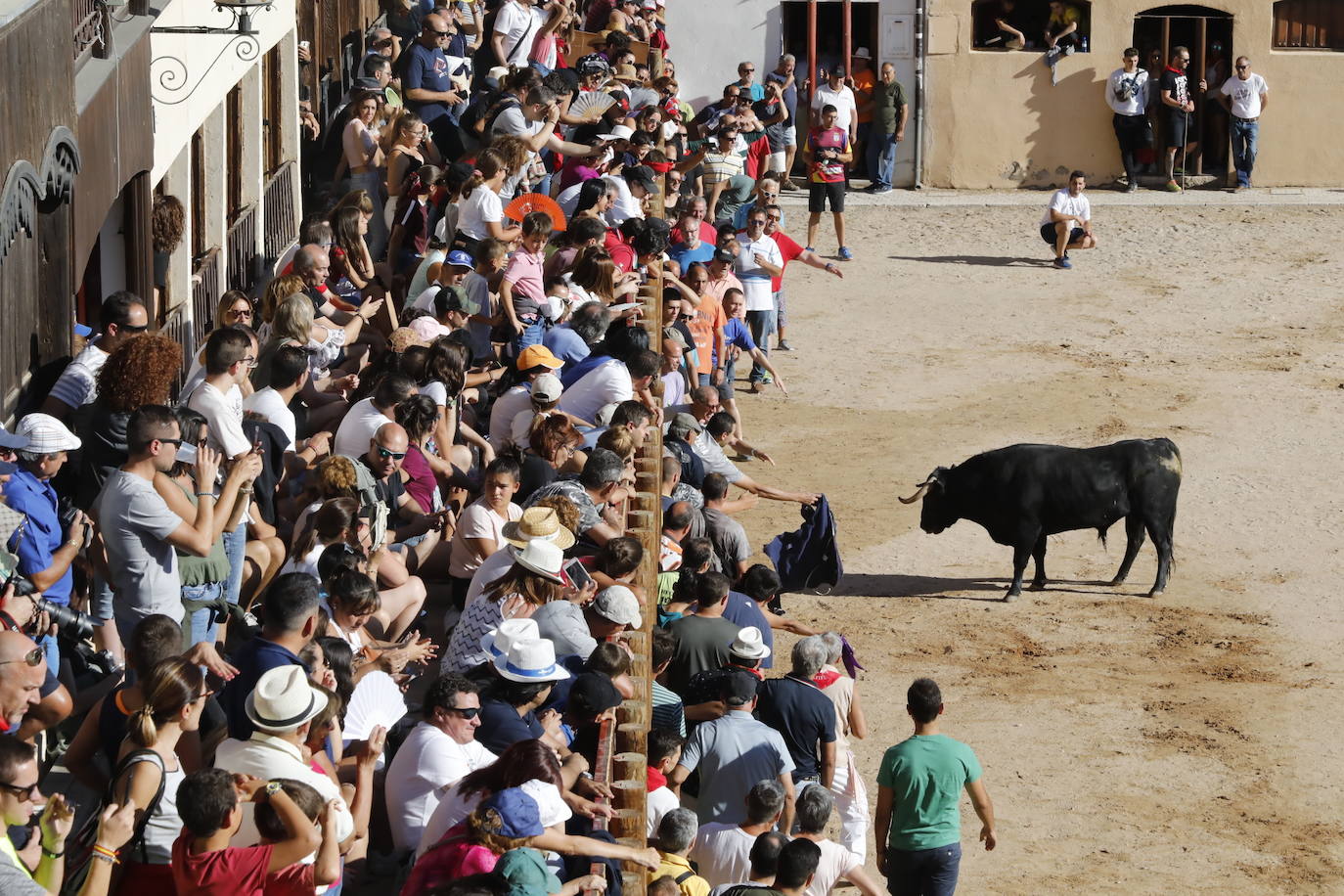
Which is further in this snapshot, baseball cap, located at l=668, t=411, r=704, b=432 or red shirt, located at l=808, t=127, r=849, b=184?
red shirt, located at l=808, t=127, r=849, b=184

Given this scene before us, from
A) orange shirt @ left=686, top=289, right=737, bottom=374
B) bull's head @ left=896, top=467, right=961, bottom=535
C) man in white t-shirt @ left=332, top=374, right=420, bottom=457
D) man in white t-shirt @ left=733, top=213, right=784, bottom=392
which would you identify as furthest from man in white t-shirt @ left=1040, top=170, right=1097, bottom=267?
man in white t-shirt @ left=332, top=374, right=420, bottom=457

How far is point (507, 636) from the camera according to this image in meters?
7.68

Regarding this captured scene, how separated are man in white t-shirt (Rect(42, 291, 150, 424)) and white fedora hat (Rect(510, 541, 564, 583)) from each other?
2171mm

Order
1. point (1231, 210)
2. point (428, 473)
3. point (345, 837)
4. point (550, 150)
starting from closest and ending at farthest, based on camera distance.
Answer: point (345, 837) → point (428, 473) → point (550, 150) → point (1231, 210)

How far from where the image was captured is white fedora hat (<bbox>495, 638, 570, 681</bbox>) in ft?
24.9

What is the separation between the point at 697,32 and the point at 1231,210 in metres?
8.51

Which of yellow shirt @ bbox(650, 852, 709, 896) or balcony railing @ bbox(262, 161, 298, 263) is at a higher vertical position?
balcony railing @ bbox(262, 161, 298, 263)

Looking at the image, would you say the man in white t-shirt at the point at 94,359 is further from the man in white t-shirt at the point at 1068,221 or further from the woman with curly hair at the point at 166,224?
the man in white t-shirt at the point at 1068,221

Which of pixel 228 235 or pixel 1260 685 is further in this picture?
pixel 228 235

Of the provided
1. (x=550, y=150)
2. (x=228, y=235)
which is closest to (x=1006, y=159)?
(x=550, y=150)

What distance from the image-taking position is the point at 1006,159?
3002 cm

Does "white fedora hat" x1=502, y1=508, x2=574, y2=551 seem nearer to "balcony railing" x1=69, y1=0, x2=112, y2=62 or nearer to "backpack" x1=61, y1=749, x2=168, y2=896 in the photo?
"backpack" x1=61, y1=749, x2=168, y2=896

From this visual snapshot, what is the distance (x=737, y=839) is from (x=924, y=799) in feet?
4.22

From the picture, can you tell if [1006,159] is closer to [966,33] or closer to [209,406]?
[966,33]
